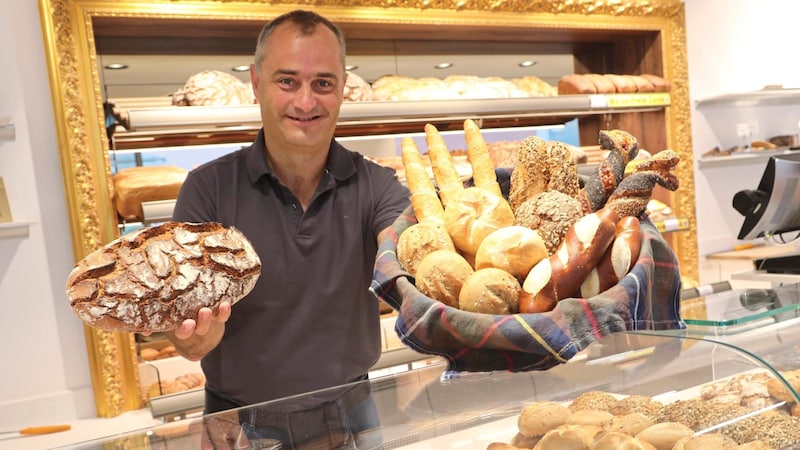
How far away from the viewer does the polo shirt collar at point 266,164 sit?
5.51ft

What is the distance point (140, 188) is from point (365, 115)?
1.08 m

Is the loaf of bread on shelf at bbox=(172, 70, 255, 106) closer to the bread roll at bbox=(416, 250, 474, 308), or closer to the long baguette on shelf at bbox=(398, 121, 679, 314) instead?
the long baguette on shelf at bbox=(398, 121, 679, 314)

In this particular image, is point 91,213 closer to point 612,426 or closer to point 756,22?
point 612,426

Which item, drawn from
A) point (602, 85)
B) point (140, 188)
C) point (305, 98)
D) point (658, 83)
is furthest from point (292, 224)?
point (658, 83)

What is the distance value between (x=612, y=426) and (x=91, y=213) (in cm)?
268

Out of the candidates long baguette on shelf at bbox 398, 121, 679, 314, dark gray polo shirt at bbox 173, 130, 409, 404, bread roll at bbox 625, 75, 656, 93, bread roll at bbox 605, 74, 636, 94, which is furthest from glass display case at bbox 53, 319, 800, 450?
bread roll at bbox 625, 75, 656, 93

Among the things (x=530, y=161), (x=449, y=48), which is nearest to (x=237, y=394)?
(x=530, y=161)

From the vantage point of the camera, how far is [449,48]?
14.0ft

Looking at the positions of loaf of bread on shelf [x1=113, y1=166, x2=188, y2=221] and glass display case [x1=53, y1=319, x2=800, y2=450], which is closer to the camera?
glass display case [x1=53, y1=319, x2=800, y2=450]

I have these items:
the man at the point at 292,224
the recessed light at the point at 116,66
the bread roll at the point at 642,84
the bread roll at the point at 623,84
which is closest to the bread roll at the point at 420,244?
the man at the point at 292,224

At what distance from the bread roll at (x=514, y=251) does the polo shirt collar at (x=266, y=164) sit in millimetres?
1003

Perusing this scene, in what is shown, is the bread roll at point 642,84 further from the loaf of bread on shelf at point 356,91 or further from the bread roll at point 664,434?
the bread roll at point 664,434

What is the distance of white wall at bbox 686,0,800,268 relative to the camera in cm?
474

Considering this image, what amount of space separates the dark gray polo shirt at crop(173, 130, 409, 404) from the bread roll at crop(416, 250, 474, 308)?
0.88 metres
